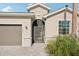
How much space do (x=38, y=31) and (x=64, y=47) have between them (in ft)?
31.5


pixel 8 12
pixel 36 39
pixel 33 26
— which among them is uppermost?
pixel 8 12

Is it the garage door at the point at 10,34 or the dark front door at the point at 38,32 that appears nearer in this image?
the garage door at the point at 10,34

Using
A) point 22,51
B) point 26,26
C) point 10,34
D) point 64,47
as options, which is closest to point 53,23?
point 26,26

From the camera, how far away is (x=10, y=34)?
15680 millimetres

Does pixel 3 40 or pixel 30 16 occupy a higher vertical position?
pixel 30 16

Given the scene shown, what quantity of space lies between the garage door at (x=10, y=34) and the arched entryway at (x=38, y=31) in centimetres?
140

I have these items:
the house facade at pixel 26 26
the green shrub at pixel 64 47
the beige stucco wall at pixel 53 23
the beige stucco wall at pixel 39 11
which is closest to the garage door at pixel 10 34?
the house facade at pixel 26 26

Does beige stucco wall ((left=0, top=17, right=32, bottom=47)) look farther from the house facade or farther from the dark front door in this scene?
the dark front door

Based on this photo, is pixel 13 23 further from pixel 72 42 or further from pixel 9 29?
pixel 72 42

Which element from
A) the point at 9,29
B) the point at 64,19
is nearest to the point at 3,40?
the point at 9,29

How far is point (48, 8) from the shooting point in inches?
640

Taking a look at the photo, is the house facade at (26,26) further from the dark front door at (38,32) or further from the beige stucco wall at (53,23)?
the dark front door at (38,32)

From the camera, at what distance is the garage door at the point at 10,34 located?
15.6 meters

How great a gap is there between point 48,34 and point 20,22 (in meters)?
2.22
